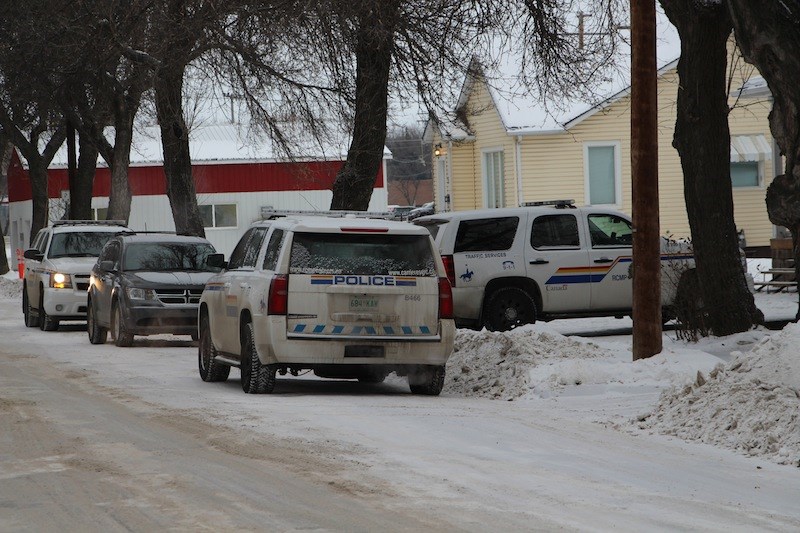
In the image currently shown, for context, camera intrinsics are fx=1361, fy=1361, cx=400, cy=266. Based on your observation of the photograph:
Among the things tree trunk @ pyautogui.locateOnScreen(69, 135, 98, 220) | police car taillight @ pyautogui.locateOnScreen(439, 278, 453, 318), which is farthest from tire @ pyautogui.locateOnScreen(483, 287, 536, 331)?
tree trunk @ pyautogui.locateOnScreen(69, 135, 98, 220)

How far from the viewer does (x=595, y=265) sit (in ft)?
67.3

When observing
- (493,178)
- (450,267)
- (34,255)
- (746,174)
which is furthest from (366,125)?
(746,174)

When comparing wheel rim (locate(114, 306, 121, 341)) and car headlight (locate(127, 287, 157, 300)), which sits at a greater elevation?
car headlight (locate(127, 287, 157, 300))

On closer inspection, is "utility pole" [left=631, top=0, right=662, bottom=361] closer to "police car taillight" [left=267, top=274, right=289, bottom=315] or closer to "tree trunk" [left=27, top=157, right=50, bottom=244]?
"police car taillight" [left=267, top=274, right=289, bottom=315]

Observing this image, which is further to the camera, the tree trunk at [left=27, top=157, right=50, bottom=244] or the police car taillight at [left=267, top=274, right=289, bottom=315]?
the tree trunk at [left=27, top=157, right=50, bottom=244]

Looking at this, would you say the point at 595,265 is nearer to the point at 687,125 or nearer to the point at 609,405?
the point at 687,125

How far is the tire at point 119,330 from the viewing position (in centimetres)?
2062

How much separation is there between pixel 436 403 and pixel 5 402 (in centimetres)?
408

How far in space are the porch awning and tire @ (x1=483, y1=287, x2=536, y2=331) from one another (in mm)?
20491

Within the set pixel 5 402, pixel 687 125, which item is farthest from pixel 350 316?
pixel 687 125

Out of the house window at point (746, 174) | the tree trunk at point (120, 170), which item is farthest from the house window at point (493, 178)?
the tree trunk at point (120, 170)

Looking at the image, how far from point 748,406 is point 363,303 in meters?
3.95

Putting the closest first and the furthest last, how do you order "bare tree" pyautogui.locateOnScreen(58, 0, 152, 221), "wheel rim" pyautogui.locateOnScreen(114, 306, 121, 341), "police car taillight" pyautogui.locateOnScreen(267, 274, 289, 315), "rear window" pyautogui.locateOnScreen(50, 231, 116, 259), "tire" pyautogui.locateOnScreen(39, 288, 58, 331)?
1. "police car taillight" pyautogui.locateOnScreen(267, 274, 289, 315)
2. "wheel rim" pyautogui.locateOnScreen(114, 306, 121, 341)
3. "bare tree" pyautogui.locateOnScreen(58, 0, 152, 221)
4. "tire" pyautogui.locateOnScreen(39, 288, 58, 331)
5. "rear window" pyautogui.locateOnScreen(50, 231, 116, 259)

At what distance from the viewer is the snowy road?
24.5 feet
